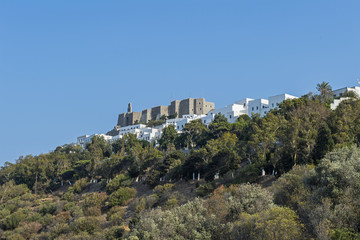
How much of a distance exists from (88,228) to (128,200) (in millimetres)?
9398

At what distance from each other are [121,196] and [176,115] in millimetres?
56997

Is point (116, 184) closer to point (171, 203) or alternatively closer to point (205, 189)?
point (205, 189)

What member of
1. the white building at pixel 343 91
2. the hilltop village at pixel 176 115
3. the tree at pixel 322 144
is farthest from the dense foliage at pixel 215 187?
the hilltop village at pixel 176 115

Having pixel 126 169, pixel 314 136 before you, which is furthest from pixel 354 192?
pixel 126 169

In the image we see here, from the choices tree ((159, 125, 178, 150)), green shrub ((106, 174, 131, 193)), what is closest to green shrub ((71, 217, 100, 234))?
green shrub ((106, 174, 131, 193))

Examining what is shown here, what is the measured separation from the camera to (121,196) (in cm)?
4888

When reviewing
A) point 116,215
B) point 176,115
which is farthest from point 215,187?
point 176,115

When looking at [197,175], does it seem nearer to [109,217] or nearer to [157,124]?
[109,217]

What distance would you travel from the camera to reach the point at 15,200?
58.2 meters

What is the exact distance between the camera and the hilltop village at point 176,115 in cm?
7744

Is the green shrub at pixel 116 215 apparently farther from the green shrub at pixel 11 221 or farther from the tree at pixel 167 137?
the tree at pixel 167 137

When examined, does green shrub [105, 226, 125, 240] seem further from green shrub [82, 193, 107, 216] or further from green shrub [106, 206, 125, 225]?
green shrub [82, 193, 107, 216]

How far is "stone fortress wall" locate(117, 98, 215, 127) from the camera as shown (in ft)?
342

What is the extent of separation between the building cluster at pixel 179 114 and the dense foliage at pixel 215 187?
4928mm
